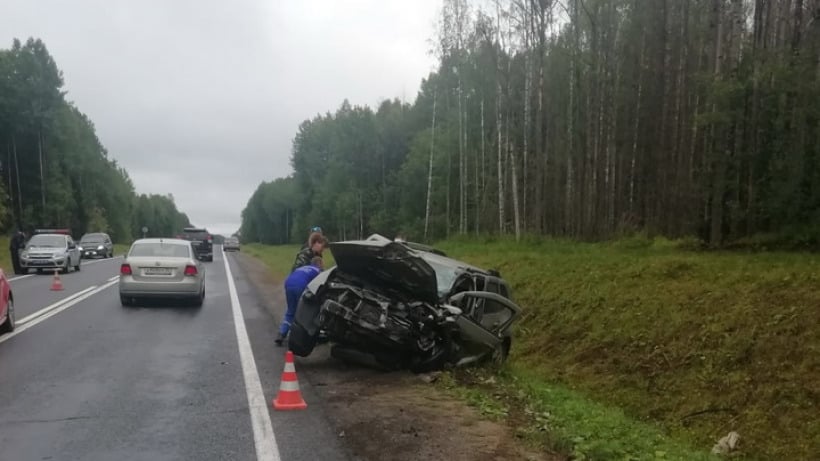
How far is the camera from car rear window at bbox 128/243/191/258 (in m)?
14.9

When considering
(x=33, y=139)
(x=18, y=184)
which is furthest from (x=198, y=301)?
(x=33, y=139)

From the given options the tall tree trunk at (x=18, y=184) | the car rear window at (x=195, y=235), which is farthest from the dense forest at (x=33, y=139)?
the car rear window at (x=195, y=235)

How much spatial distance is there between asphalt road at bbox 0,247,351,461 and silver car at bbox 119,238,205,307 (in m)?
1.30

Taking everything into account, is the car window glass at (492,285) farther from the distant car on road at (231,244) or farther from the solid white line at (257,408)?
the distant car on road at (231,244)

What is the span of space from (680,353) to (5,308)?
1012cm

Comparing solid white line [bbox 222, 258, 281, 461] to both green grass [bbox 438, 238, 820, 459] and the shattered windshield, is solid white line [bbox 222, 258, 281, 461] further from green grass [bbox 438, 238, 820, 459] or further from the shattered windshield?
the shattered windshield

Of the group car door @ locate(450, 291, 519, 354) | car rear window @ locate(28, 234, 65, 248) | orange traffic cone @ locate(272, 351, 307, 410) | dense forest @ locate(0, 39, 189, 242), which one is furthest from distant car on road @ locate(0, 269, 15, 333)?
dense forest @ locate(0, 39, 189, 242)

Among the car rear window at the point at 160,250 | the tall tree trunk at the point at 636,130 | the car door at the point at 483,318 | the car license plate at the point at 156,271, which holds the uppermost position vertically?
the tall tree trunk at the point at 636,130

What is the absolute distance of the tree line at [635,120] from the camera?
553 inches

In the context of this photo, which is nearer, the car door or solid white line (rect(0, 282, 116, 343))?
the car door

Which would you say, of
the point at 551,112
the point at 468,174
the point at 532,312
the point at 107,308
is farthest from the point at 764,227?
the point at 468,174

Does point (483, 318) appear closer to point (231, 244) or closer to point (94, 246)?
point (94, 246)

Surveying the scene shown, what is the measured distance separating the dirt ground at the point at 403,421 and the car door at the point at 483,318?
941mm

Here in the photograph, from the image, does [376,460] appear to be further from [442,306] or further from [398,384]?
[442,306]
